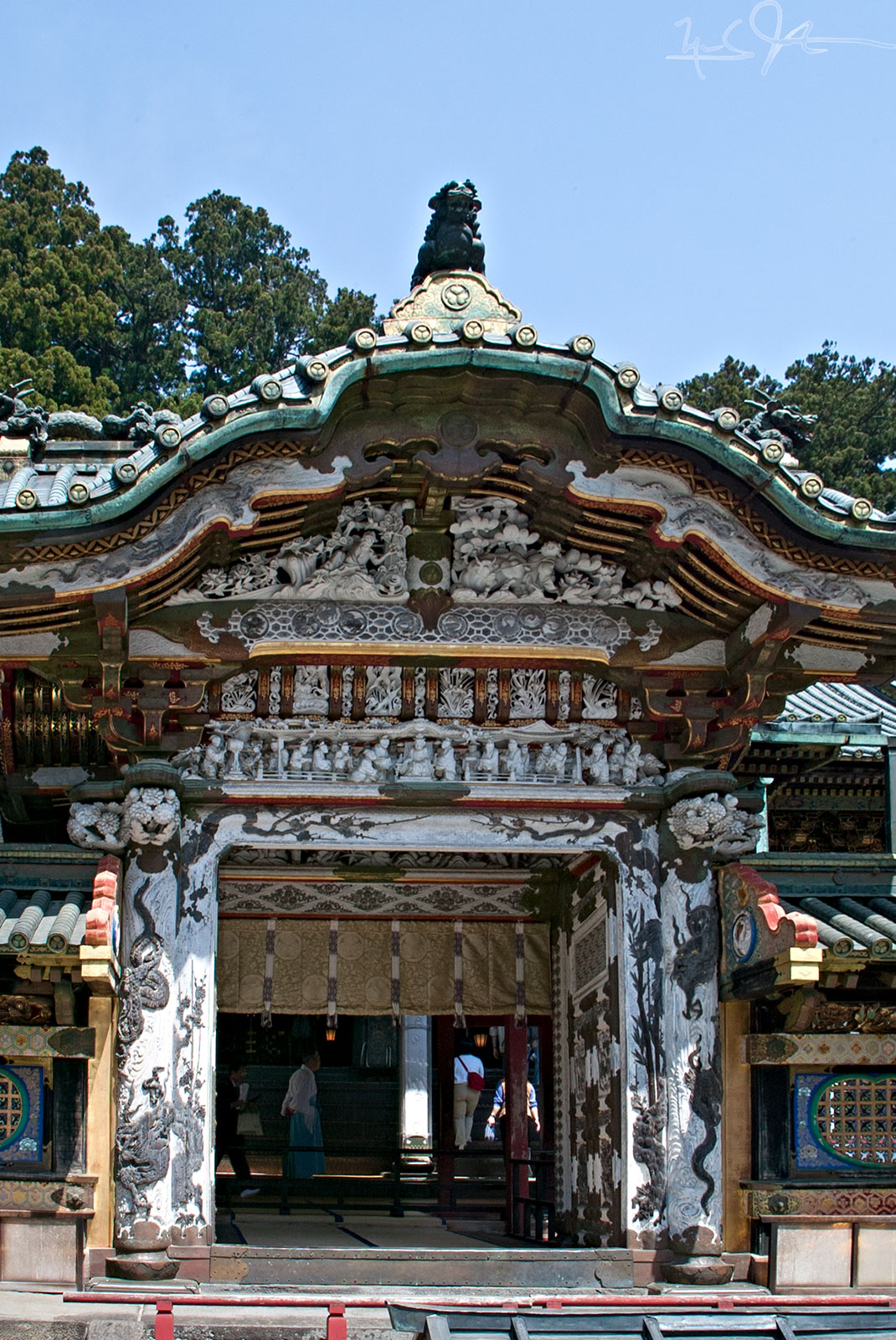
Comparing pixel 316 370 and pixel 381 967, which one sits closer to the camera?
pixel 316 370

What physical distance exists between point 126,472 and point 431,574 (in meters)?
2.03

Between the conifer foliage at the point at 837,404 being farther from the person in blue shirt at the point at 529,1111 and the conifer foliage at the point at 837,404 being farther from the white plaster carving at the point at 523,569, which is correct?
the white plaster carving at the point at 523,569

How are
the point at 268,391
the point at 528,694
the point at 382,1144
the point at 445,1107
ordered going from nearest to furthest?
1. the point at 268,391
2. the point at 528,694
3. the point at 445,1107
4. the point at 382,1144

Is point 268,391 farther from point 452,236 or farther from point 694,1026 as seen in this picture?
point 694,1026

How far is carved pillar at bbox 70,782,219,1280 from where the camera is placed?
27.6 ft

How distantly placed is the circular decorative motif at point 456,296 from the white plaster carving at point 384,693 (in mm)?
2232

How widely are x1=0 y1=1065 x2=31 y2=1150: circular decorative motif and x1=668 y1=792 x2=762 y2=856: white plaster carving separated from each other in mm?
4069

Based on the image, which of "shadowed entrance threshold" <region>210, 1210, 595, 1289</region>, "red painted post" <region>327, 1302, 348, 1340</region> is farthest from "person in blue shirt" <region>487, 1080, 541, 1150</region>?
"red painted post" <region>327, 1302, 348, 1340</region>

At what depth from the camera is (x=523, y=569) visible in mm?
9266

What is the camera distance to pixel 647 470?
28.1 ft

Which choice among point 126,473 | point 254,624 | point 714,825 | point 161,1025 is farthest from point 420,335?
point 161,1025

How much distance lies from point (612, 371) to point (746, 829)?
294 centimetres

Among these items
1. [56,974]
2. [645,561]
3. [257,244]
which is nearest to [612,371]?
[645,561]

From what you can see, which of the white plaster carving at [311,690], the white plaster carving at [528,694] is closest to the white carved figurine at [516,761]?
the white plaster carving at [528,694]
